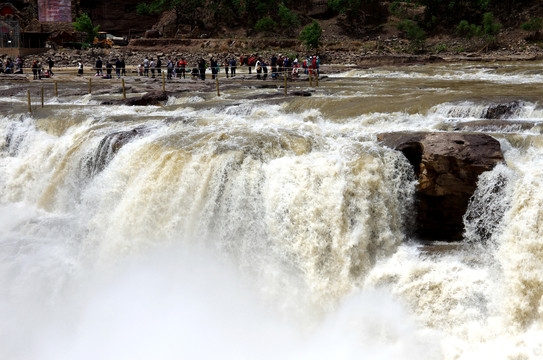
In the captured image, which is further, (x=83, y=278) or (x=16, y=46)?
(x=16, y=46)

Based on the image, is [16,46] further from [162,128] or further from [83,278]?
[83,278]

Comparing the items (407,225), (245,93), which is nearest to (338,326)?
(407,225)

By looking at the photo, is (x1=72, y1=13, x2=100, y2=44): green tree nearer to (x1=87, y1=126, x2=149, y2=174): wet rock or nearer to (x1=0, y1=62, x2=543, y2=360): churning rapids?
(x1=0, y1=62, x2=543, y2=360): churning rapids

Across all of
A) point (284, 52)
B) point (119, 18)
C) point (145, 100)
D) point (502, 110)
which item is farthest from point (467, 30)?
point (502, 110)

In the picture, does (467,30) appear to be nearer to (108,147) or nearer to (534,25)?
(534,25)

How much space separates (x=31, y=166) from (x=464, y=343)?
11615mm

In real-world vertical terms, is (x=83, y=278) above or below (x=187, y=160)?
below

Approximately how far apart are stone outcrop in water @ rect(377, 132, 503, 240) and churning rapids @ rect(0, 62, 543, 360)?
237 mm

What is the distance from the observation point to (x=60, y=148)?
14531 mm

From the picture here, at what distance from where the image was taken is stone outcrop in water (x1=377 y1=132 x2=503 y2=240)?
9492mm

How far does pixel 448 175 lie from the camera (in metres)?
9.62

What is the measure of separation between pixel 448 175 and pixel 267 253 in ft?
11.4

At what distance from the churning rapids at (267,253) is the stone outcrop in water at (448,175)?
0.78 ft

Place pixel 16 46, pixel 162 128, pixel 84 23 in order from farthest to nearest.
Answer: pixel 84 23, pixel 16 46, pixel 162 128
